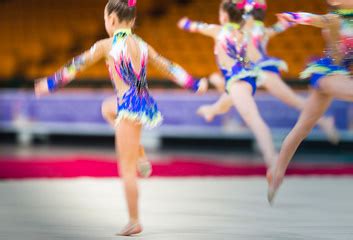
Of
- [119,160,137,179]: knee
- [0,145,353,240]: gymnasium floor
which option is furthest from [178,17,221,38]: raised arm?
[119,160,137,179]: knee

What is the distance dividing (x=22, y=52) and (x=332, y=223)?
10460 millimetres

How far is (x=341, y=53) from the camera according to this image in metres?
4.28

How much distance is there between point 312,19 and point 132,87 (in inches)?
36.9

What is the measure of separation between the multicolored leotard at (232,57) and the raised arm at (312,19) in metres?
1.96

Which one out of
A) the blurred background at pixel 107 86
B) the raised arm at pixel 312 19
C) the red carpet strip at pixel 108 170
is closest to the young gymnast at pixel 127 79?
the raised arm at pixel 312 19

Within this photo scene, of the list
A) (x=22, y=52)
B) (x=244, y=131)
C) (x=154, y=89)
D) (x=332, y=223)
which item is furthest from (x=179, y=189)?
(x=22, y=52)

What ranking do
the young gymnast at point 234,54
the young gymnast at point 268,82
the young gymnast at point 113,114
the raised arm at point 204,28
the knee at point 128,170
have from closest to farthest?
the knee at point 128,170
the young gymnast at point 113,114
the young gymnast at point 234,54
the raised arm at point 204,28
the young gymnast at point 268,82

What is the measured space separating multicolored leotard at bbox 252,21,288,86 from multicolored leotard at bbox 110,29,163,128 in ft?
8.07

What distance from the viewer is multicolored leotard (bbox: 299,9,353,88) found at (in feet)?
14.0

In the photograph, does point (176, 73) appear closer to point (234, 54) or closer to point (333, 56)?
point (333, 56)

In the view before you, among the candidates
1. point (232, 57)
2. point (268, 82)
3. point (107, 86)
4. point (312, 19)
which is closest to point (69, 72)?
point (312, 19)

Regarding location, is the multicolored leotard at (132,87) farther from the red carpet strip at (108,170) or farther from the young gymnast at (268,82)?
the red carpet strip at (108,170)

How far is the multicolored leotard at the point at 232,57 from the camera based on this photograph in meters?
6.23

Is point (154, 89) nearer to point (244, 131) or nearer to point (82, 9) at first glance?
point (244, 131)
